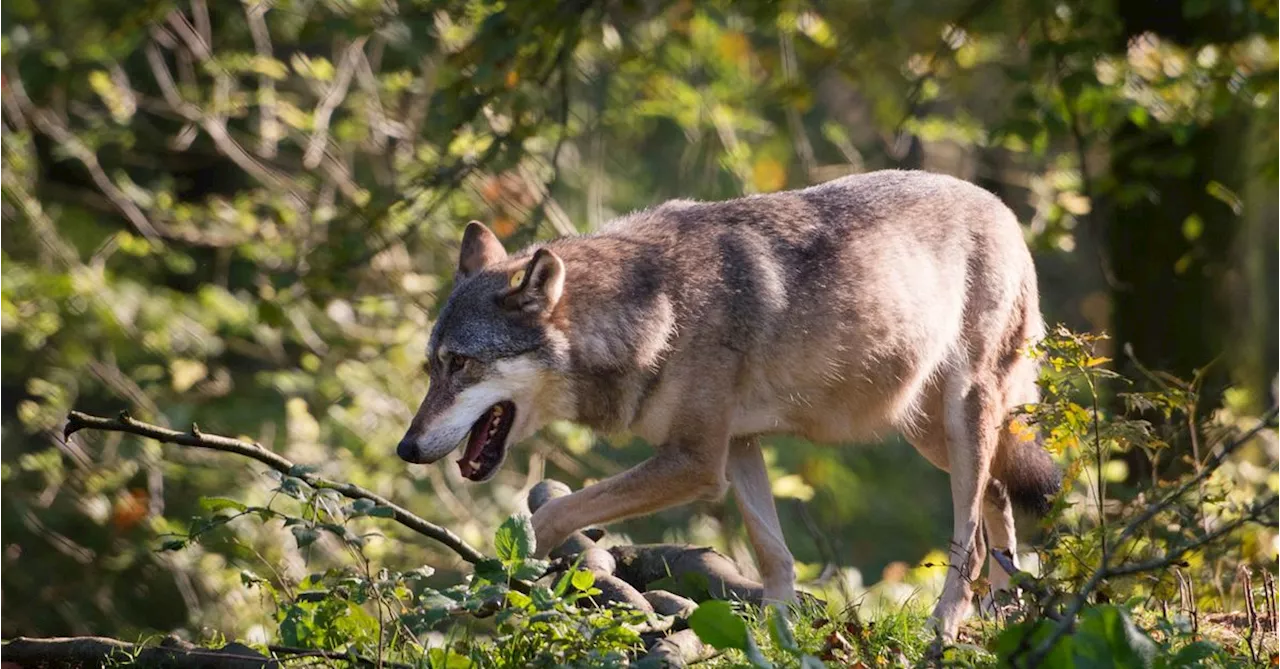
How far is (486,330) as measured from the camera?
20.6 ft

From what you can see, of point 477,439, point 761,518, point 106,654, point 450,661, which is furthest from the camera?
point 761,518

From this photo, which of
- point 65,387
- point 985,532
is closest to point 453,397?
point 985,532

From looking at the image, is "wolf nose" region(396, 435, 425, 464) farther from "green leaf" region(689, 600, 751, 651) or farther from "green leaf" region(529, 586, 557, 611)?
"green leaf" region(689, 600, 751, 651)

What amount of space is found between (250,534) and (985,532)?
561cm

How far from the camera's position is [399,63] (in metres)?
14.0

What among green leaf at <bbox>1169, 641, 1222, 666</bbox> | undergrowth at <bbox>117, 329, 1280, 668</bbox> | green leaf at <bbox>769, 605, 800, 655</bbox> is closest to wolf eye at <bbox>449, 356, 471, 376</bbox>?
undergrowth at <bbox>117, 329, 1280, 668</bbox>

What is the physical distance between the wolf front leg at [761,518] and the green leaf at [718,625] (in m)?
1.72

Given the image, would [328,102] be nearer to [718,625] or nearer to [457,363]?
[457,363]

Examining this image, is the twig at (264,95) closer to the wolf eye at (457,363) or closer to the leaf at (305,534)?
the wolf eye at (457,363)

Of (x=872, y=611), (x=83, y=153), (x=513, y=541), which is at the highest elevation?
(x=513, y=541)

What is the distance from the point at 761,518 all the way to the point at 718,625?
2.36m

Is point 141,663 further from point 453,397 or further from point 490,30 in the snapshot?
point 490,30

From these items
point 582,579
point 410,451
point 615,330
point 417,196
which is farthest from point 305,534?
point 417,196

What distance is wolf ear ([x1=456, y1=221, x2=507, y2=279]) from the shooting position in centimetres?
685
